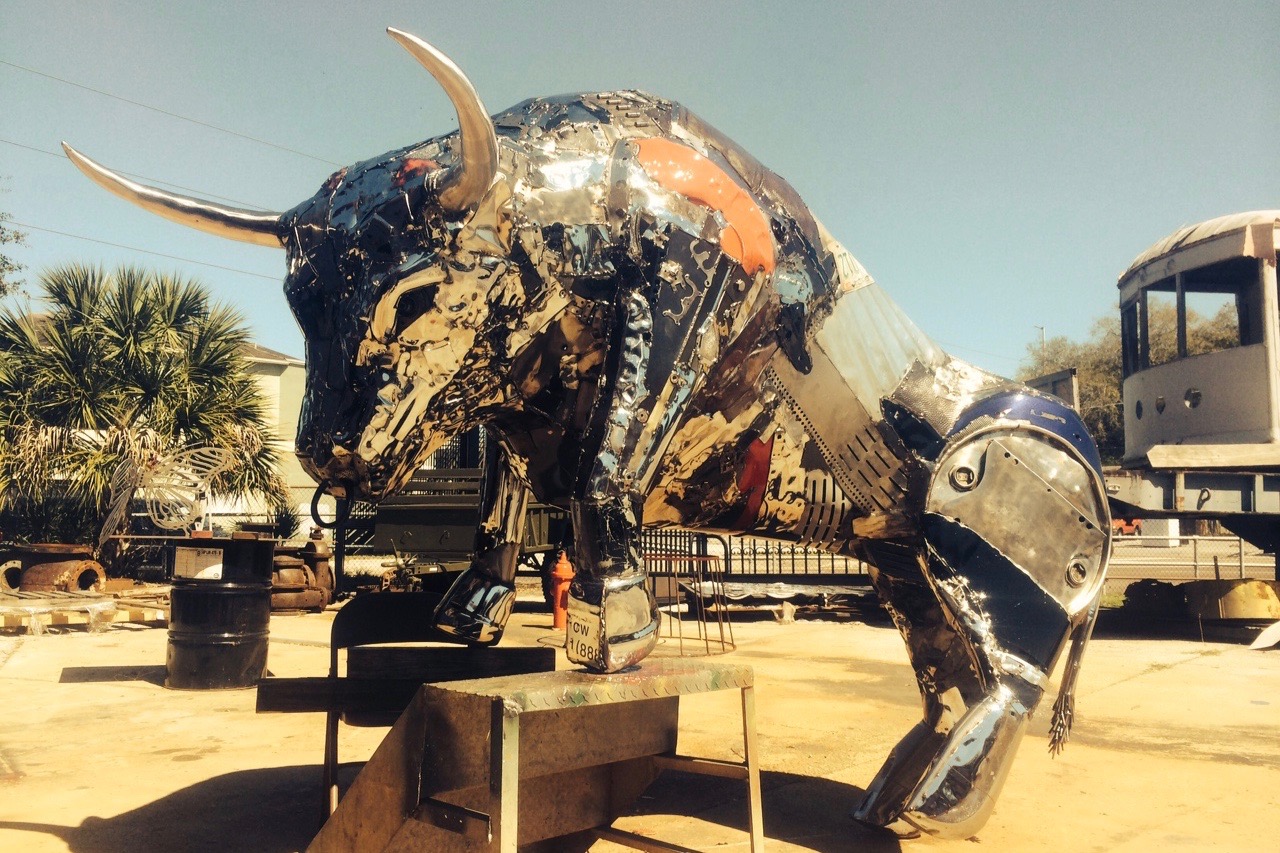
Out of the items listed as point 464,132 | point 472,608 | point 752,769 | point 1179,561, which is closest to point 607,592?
point 752,769

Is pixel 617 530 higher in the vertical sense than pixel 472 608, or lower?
higher

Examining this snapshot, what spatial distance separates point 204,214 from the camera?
2977 millimetres

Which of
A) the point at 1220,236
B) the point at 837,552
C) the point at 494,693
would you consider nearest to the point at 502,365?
the point at 494,693

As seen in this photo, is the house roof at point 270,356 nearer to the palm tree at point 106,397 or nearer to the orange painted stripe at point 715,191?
the palm tree at point 106,397

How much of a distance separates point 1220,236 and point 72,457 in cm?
1560

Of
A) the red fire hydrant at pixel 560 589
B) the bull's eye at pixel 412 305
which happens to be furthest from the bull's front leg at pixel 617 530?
the red fire hydrant at pixel 560 589

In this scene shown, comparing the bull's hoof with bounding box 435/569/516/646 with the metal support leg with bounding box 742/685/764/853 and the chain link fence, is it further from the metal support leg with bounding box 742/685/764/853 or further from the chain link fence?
the chain link fence

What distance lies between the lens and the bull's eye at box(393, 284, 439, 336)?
2709 mm

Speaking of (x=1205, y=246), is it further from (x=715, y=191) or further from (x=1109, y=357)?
(x=1109, y=357)

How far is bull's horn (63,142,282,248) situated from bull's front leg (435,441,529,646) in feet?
3.49

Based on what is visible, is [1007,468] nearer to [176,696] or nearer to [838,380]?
[838,380]

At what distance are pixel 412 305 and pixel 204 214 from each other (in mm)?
816

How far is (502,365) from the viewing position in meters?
2.91

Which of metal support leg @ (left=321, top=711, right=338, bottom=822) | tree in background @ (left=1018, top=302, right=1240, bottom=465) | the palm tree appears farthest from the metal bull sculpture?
tree in background @ (left=1018, top=302, right=1240, bottom=465)
